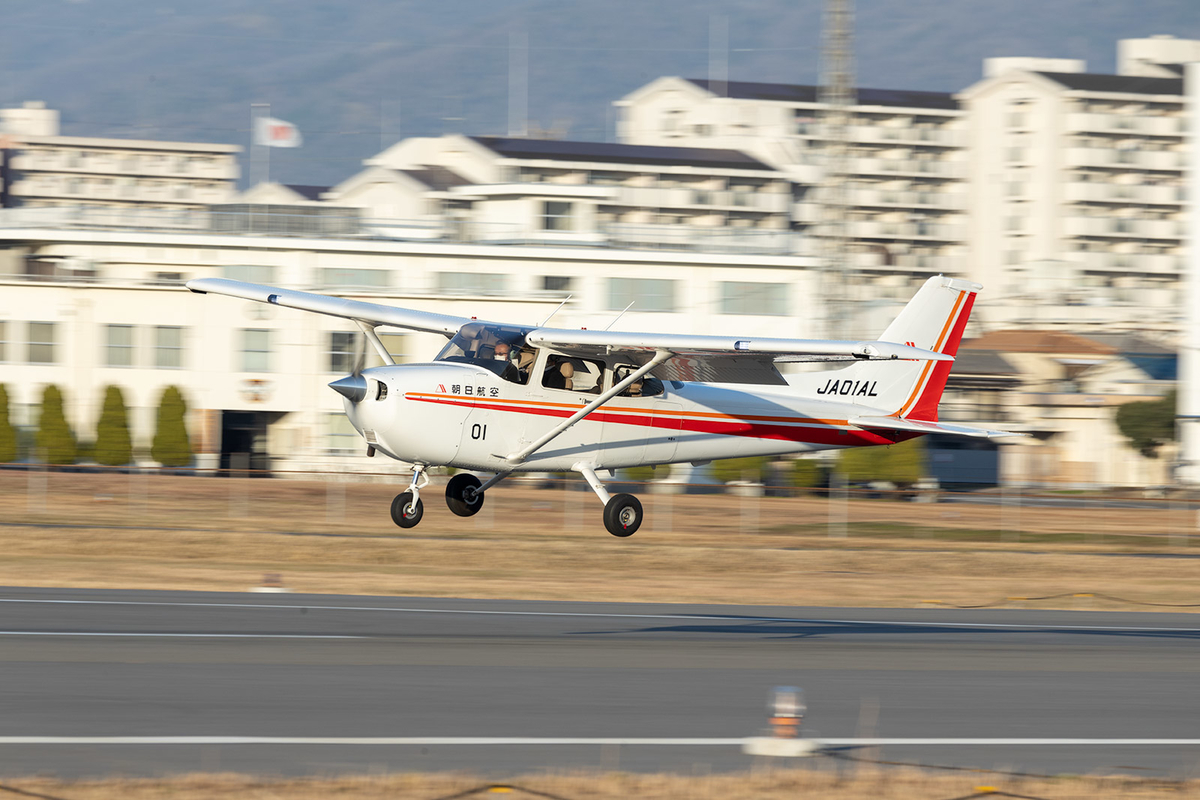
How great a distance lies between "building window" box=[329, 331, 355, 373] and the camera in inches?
2176

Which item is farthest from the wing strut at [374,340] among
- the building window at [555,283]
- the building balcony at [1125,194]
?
the building balcony at [1125,194]

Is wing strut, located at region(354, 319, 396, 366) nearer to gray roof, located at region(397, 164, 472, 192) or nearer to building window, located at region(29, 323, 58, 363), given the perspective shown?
building window, located at region(29, 323, 58, 363)

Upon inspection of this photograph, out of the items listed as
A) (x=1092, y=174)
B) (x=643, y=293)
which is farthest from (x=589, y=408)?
(x=1092, y=174)

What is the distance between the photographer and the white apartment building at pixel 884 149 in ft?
342

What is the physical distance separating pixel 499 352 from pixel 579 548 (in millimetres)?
13492

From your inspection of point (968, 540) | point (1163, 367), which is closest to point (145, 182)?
point (1163, 367)

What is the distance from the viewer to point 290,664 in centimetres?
1900

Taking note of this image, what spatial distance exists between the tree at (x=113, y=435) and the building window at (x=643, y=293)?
19.5 m

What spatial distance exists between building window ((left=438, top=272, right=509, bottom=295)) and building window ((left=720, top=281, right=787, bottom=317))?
895cm

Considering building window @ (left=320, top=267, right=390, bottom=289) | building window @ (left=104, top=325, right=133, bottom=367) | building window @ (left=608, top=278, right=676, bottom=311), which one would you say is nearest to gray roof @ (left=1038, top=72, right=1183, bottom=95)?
building window @ (left=608, top=278, right=676, bottom=311)

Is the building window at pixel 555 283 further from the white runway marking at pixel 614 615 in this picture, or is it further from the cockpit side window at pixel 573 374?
the cockpit side window at pixel 573 374

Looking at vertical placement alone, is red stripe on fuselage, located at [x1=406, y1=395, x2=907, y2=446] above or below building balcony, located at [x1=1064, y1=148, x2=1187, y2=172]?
below

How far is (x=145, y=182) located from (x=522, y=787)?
14185 centimetres

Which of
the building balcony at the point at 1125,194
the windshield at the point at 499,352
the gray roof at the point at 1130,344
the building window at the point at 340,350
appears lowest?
the windshield at the point at 499,352
